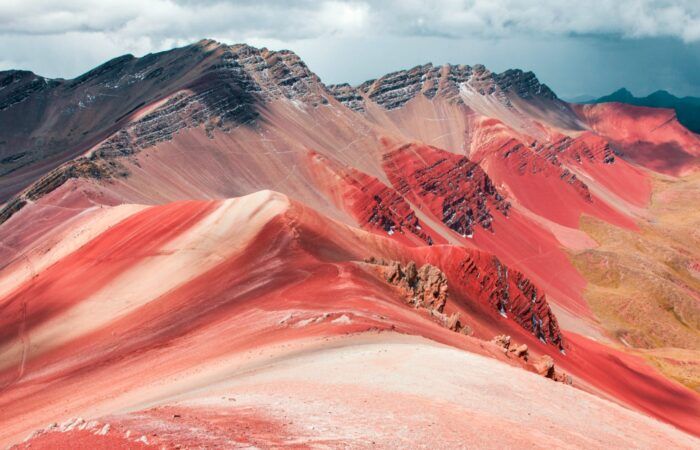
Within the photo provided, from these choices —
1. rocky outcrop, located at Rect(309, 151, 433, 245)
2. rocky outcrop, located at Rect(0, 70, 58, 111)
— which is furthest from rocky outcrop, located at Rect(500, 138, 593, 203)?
rocky outcrop, located at Rect(0, 70, 58, 111)

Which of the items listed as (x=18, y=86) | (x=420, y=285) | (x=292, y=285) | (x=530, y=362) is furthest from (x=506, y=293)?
(x=18, y=86)

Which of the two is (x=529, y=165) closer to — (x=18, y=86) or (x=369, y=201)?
(x=369, y=201)

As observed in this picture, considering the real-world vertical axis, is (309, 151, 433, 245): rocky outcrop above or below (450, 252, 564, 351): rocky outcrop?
above

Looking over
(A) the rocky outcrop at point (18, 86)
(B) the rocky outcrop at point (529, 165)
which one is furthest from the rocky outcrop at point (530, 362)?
(A) the rocky outcrop at point (18, 86)

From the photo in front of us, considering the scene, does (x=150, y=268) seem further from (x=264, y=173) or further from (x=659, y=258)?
(x=659, y=258)

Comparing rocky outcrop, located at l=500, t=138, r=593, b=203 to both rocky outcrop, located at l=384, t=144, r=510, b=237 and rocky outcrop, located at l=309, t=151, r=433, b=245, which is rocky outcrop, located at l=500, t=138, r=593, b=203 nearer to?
rocky outcrop, located at l=384, t=144, r=510, b=237

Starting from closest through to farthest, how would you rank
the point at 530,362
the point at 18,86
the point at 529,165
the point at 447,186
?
the point at 530,362, the point at 447,186, the point at 18,86, the point at 529,165
